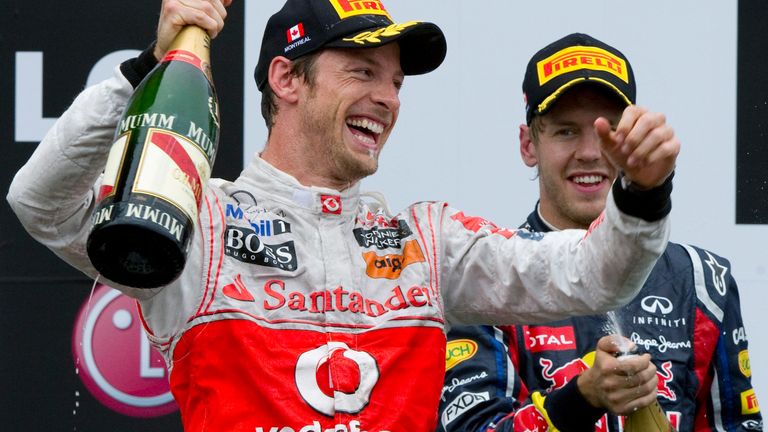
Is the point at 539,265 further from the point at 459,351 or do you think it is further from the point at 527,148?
the point at 527,148

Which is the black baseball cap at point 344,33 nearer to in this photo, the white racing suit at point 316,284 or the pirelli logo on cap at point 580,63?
the white racing suit at point 316,284

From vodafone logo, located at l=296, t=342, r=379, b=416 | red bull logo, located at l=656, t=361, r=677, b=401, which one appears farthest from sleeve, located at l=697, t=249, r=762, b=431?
vodafone logo, located at l=296, t=342, r=379, b=416

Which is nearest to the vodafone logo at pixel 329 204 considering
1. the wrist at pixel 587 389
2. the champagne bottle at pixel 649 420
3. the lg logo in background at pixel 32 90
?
the wrist at pixel 587 389

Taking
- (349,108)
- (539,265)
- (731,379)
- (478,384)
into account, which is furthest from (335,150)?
(731,379)

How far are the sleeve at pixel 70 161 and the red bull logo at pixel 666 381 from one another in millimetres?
997

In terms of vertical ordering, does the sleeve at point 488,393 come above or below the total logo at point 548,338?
below

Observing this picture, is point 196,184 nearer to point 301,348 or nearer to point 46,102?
point 301,348

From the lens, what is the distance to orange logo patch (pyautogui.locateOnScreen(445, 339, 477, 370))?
2363mm

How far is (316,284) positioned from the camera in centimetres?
200

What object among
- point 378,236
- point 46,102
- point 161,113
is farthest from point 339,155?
point 46,102

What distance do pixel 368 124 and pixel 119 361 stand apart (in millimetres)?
947

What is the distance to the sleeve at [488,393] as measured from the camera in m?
2.18

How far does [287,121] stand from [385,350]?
18.7 inches

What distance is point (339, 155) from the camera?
212 centimetres
